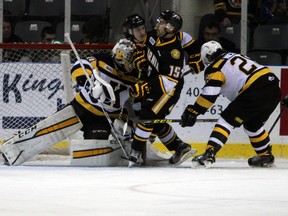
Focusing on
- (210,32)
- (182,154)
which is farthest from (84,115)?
(210,32)

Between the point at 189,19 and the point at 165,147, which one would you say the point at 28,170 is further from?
the point at 189,19

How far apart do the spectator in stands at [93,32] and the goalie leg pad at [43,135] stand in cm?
174

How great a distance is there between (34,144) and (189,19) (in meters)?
2.17

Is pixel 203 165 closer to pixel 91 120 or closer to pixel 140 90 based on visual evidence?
pixel 140 90

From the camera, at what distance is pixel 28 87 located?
912 cm

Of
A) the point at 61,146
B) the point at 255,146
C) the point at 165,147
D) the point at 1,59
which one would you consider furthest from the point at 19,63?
the point at 255,146

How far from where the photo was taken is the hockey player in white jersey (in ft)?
26.5

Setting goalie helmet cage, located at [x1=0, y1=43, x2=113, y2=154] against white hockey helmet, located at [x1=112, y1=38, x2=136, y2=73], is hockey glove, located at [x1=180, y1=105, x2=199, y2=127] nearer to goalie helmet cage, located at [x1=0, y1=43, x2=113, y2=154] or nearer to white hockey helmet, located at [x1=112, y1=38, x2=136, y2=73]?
white hockey helmet, located at [x1=112, y1=38, x2=136, y2=73]

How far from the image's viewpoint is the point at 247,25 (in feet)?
32.3

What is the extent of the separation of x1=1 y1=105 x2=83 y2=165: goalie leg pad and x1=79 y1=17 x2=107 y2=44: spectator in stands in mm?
1742

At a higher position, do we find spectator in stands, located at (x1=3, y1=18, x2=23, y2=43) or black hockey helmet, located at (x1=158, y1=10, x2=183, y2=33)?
black hockey helmet, located at (x1=158, y1=10, x2=183, y2=33)

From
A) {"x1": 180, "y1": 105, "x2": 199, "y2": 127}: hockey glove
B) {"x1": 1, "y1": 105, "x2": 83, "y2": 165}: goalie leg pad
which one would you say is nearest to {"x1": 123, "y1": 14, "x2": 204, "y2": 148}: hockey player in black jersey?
{"x1": 180, "y1": 105, "x2": 199, "y2": 127}: hockey glove

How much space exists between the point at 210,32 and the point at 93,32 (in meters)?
1.06

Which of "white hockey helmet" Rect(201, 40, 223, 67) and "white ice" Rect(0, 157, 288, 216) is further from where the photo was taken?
"white hockey helmet" Rect(201, 40, 223, 67)
